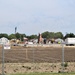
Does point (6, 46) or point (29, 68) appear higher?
point (6, 46)

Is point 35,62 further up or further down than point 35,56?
further down

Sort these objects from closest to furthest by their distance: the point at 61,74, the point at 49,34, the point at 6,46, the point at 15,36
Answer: the point at 61,74 < the point at 6,46 < the point at 15,36 < the point at 49,34

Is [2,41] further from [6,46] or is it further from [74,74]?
[74,74]

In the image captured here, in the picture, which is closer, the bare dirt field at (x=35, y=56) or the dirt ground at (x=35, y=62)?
the dirt ground at (x=35, y=62)

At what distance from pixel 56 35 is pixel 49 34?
6.40 metres

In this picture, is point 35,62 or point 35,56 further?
point 35,56

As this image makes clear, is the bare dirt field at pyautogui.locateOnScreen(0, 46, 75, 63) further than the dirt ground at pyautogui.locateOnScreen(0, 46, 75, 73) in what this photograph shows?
Yes

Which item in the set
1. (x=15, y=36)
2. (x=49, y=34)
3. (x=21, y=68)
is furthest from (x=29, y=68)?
(x=49, y=34)

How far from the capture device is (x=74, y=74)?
17.2 metres

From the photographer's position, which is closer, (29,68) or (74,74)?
(74,74)

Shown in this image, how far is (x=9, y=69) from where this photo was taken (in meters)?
21.8

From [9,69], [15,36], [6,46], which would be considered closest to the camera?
[6,46]

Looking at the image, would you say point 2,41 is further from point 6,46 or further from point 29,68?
point 29,68

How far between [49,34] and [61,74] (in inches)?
5801
